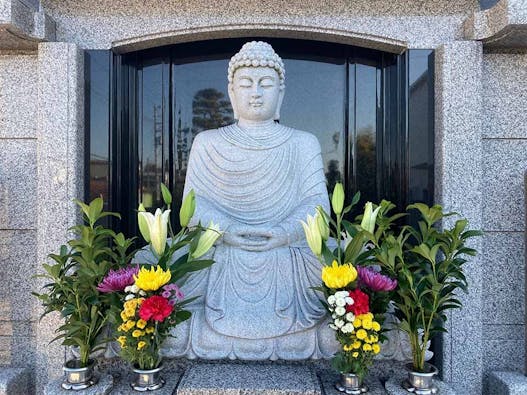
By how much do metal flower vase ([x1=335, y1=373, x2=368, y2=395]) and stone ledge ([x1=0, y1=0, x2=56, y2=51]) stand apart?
312cm

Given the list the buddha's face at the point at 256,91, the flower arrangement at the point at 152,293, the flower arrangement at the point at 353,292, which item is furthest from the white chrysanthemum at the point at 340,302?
the buddha's face at the point at 256,91

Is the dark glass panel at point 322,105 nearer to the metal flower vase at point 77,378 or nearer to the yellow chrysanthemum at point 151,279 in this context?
the yellow chrysanthemum at point 151,279

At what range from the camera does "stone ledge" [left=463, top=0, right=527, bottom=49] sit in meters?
2.87

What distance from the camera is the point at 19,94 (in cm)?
342

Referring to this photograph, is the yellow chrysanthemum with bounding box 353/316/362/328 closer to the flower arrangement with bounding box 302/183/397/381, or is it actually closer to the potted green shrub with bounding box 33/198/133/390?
the flower arrangement with bounding box 302/183/397/381

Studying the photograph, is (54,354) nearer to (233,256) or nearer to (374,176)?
(233,256)

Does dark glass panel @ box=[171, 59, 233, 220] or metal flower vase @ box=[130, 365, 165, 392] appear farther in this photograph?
dark glass panel @ box=[171, 59, 233, 220]

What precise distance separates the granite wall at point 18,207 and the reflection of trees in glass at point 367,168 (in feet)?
8.95

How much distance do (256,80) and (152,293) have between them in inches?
66.6

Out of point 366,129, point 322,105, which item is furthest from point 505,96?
point 322,105

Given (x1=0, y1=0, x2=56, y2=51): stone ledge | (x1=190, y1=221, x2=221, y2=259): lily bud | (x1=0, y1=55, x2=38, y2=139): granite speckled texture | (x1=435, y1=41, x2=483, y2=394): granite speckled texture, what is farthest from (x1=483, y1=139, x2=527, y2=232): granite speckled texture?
(x1=0, y1=55, x2=38, y2=139): granite speckled texture

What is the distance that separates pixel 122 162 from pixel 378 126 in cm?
232

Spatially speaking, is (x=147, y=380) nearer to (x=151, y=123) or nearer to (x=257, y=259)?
(x=257, y=259)

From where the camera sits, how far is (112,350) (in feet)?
8.98
